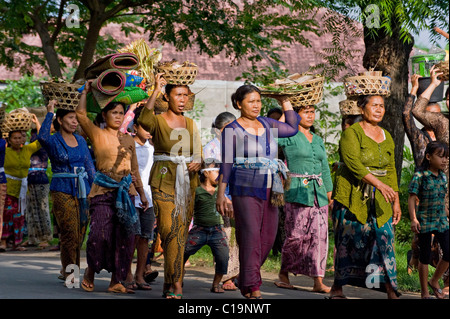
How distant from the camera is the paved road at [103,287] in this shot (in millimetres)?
7723

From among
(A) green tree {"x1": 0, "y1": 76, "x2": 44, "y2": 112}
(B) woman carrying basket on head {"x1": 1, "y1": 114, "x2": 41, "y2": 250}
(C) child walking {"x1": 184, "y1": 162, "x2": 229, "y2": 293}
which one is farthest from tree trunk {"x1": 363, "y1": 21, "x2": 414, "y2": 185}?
(A) green tree {"x1": 0, "y1": 76, "x2": 44, "y2": 112}

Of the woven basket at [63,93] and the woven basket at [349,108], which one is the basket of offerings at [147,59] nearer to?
the woven basket at [63,93]

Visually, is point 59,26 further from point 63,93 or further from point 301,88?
point 301,88

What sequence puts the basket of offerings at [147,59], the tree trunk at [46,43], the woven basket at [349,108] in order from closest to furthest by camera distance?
the basket of offerings at [147,59] → the woven basket at [349,108] → the tree trunk at [46,43]

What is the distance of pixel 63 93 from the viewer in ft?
27.5

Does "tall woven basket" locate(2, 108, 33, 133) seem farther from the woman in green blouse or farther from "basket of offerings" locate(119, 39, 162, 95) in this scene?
the woman in green blouse

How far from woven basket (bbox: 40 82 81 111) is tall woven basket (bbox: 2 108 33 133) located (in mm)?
3984

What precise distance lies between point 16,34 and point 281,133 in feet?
34.9

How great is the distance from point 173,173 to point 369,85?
7.01ft

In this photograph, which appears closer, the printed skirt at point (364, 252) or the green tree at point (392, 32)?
the printed skirt at point (364, 252)

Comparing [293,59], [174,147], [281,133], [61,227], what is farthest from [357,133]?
[293,59]

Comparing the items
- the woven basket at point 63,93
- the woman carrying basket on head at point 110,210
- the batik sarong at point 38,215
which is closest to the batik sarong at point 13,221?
the batik sarong at point 38,215

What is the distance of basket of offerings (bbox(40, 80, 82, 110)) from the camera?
8328 mm

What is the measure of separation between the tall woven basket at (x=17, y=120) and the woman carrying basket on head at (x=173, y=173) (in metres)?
4.96
